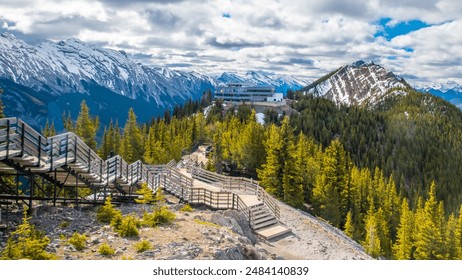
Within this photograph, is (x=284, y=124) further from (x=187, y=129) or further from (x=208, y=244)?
(x=187, y=129)

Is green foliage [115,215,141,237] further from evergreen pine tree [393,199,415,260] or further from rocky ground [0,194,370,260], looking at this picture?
evergreen pine tree [393,199,415,260]

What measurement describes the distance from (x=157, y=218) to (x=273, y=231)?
1183 cm

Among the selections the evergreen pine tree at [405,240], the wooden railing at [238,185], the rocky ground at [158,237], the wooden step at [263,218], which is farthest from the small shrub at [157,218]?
the evergreen pine tree at [405,240]

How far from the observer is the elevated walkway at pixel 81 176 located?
1691cm

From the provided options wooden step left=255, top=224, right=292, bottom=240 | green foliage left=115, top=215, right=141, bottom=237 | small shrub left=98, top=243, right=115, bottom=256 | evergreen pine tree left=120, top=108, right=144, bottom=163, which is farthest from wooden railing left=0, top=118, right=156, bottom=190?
evergreen pine tree left=120, top=108, right=144, bottom=163

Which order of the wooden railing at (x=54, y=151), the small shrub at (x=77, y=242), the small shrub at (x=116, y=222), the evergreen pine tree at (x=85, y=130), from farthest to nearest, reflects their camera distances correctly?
the evergreen pine tree at (x=85, y=130) → the small shrub at (x=116, y=222) → the wooden railing at (x=54, y=151) → the small shrub at (x=77, y=242)

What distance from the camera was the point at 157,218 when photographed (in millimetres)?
20078

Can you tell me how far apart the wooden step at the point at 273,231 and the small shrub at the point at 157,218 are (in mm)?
9816

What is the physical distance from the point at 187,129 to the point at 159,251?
253 feet

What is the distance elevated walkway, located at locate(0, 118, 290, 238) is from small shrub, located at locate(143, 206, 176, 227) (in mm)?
3975

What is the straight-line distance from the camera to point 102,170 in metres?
23.6

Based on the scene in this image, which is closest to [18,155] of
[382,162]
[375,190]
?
[375,190]

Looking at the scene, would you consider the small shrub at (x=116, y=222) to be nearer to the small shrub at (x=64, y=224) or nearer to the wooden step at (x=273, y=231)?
the small shrub at (x=64, y=224)

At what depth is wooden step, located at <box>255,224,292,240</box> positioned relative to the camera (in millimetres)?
28684
